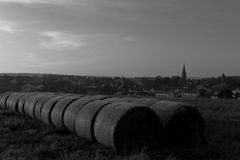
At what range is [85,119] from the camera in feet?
31.5

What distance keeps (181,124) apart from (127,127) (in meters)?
1.80

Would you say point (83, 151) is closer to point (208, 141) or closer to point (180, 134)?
point (180, 134)

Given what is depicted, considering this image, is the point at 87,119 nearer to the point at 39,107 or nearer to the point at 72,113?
the point at 72,113

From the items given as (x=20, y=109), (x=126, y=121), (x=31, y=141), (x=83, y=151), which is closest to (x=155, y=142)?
(x=126, y=121)

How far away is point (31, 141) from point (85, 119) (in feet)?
5.38

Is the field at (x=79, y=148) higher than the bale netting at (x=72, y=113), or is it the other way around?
the bale netting at (x=72, y=113)

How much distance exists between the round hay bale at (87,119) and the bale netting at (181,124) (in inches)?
62.5

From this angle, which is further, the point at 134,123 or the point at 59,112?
the point at 59,112

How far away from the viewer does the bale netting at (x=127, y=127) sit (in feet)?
27.5

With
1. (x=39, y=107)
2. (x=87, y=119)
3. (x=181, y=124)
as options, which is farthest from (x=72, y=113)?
(x=39, y=107)

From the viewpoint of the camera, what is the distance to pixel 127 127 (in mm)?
8531

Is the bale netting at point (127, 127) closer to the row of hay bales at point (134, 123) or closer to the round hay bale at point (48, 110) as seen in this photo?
the row of hay bales at point (134, 123)

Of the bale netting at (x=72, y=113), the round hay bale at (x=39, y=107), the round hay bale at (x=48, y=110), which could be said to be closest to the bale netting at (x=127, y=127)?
the bale netting at (x=72, y=113)

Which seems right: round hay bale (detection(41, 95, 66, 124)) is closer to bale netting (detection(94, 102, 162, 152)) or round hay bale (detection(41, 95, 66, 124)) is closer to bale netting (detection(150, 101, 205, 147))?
bale netting (detection(94, 102, 162, 152))
